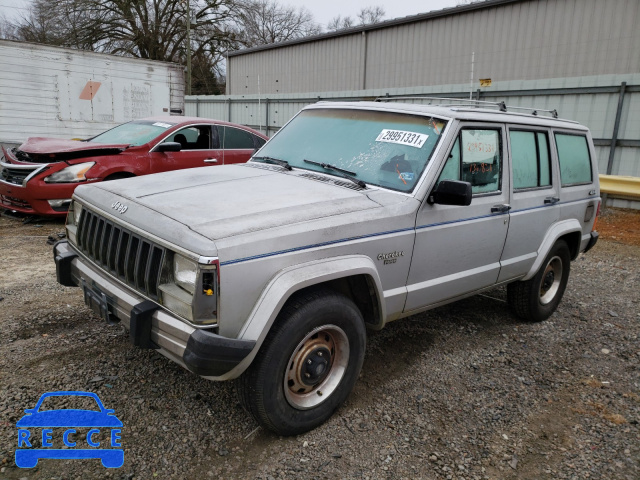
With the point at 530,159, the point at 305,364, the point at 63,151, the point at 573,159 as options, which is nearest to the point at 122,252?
the point at 305,364

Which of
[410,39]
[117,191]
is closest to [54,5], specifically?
[410,39]

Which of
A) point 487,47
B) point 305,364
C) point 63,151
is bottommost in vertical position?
point 305,364

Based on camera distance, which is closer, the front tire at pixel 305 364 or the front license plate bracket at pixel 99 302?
the front tire at pixel 305 364

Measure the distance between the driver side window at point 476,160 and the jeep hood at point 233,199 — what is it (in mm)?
772

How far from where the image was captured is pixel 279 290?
8.02 ft

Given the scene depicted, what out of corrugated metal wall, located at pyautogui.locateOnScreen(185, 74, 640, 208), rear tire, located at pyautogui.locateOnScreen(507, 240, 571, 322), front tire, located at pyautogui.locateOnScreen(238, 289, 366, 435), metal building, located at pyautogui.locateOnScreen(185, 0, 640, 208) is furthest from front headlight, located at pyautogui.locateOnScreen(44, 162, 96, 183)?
corrugated metal wall, located at pyautogui.locateOnScreen(185, 74, 640, 208)

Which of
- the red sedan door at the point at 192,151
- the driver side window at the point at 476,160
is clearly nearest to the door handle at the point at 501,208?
the driver side window at the point at 476,160

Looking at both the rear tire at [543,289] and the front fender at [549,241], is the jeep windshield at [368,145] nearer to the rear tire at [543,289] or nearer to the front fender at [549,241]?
the front fender at [549,241]

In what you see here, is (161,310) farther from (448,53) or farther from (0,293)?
(448,53)

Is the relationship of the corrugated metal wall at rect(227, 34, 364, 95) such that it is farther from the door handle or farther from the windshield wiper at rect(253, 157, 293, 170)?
the door handle

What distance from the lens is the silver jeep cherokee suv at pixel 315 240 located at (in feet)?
7.92

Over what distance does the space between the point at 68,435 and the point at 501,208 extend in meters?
3.26

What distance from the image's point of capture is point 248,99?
17203 millimetres

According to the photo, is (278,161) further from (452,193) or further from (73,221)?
(73,221)
